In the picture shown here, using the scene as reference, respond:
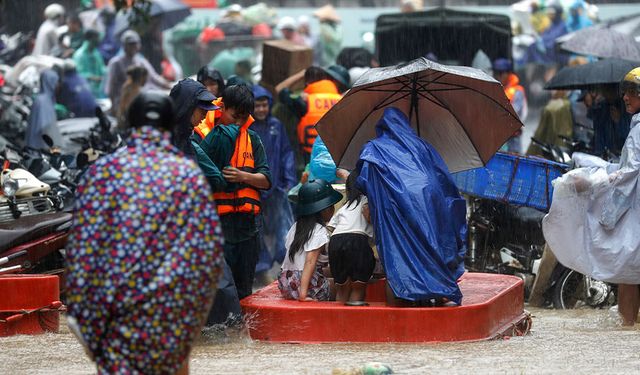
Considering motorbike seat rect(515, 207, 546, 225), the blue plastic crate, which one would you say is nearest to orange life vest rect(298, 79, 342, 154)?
the blue plastic crate

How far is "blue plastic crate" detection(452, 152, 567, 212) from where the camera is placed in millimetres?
11773

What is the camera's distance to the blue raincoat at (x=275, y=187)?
43.8 ft

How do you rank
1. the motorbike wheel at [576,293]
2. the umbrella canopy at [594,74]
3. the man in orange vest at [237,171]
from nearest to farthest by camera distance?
1. the man in orange vest at [237,171]
2. the motorbike wheel at [576,293]
3. the umbrella canopy at [594,74]

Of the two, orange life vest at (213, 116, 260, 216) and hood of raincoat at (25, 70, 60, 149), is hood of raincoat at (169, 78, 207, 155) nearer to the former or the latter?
orange life vest at (213, 116, 260, 216)

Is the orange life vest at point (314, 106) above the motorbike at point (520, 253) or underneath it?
above

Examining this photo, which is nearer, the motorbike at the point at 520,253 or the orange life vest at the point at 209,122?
the orange life vest at the point at 209,122

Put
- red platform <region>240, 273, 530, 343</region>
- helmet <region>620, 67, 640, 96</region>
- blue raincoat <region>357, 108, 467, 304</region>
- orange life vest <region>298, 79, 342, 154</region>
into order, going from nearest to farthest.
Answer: red platform <region>240, 273, 530, 343</region>, blue raincoat <region>357, 108, 467, 304</region>, helmet <region>620, 67, 640, 96</region>, orange life vest <region>298, 79, 342, 154</region>

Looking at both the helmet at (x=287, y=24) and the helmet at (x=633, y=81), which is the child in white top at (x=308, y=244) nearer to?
the helmet at (x=633, y=81)

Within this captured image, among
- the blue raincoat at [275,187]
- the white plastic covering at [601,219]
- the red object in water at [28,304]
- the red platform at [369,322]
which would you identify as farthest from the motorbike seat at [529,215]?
the red object in water at [28,304]

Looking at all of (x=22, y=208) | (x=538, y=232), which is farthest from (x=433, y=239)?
(x=22, y=208)

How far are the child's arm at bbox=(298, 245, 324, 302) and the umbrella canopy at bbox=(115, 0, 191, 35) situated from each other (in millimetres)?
14211

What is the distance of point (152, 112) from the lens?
19.6 ft

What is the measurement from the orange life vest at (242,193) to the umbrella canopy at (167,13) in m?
13.9

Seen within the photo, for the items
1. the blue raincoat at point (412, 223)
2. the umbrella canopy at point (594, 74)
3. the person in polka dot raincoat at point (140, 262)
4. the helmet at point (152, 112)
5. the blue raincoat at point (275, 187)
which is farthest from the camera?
the umbrella canopy at point (594, 74)
